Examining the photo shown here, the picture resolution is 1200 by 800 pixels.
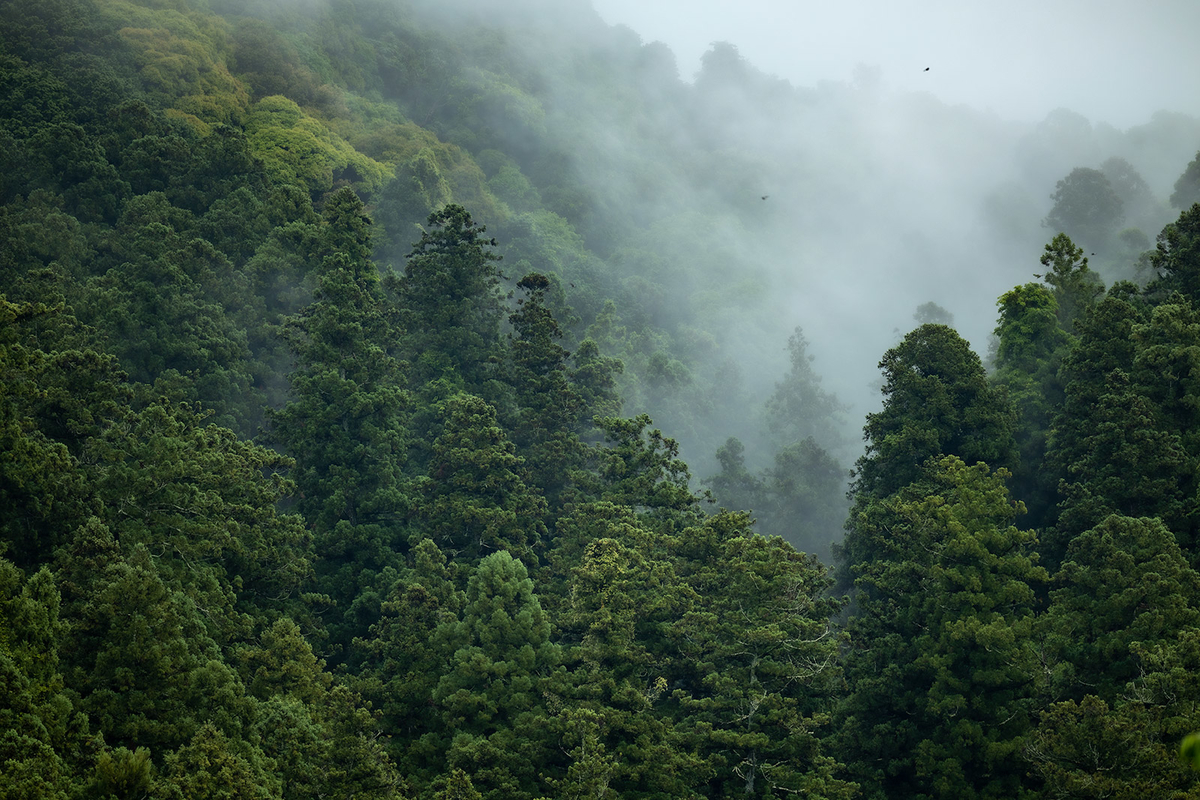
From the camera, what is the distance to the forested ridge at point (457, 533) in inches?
896

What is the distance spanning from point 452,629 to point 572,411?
15907mm

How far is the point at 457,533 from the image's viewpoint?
36.0m

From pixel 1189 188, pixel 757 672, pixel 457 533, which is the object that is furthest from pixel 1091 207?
pixel 757 672

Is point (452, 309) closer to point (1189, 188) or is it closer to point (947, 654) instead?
point (947, 654)

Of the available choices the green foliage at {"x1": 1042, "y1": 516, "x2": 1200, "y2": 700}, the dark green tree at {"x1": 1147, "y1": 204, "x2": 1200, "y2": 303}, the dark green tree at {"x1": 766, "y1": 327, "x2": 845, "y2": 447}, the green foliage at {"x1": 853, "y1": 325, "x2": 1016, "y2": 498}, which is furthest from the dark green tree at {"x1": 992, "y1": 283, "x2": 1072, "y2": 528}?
the dark green tree at {"x1": 766, "y1": 327, "x2": 845, "y2": 447}

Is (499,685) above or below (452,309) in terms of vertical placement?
below

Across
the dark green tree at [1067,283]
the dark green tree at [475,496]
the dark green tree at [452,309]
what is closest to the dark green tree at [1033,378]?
the dark green tree at [1067,283]

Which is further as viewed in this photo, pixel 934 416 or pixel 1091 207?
pixel 1091 207

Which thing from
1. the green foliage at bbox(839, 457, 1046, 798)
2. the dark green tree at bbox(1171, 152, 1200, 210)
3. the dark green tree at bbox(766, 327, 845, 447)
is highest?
the dark green tree at bbox(1171, 152, 1200, 210)

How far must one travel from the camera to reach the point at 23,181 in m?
41.2

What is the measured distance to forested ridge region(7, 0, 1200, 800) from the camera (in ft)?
74.6

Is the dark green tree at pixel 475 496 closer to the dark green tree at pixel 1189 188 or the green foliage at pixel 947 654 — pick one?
the green foliage at pixel 947 654

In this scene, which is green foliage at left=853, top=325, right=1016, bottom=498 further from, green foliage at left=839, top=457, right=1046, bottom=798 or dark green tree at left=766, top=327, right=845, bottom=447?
dark green tree at left=766, top=327, right=845, bottom=447

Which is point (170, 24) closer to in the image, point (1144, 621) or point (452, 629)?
point (452, 629)
